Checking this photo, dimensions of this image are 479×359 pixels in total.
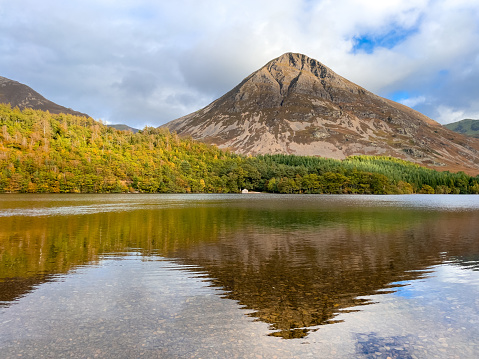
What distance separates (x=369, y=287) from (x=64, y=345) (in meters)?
13.2

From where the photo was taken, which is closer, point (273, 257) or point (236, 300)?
point (236, 300)

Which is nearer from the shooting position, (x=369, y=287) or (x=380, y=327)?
(x=380, y=327)

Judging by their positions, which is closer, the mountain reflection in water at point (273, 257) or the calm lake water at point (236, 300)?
the calm lake water at point (236, 300)

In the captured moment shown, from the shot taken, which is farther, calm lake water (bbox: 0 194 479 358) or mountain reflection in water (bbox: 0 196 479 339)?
mountain reflection in water (bbox: 0 196 479 339)

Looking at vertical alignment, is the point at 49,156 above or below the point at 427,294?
above

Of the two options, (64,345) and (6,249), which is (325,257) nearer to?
(64,345)

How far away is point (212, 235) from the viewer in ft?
112

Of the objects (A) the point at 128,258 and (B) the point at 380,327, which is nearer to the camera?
(B) the point at 380,327

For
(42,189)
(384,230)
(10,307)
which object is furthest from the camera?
(42,189)

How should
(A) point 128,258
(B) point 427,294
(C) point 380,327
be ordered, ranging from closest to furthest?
1. (C) point 380,327
2. (B) point 427,294
3. (A) point 128,258

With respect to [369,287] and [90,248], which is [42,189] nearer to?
[90,248]

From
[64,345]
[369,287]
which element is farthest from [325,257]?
[64,345]

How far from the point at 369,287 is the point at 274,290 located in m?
4.74

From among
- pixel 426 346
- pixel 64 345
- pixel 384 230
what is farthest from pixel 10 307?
pixel 384 230
